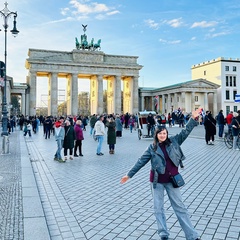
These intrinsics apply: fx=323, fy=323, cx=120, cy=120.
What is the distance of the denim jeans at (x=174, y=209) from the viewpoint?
4.48 m

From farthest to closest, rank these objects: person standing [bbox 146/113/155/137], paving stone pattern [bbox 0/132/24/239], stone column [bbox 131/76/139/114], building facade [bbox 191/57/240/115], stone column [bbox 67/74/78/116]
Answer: building facade [bbox 191/57/240/115], stone column [bbox 131/76/139/114], stone column [bbox 67/74/78/116], person standing [bbox 146/113/155/137], paving stone pattern [bbox 0/132/24/239]

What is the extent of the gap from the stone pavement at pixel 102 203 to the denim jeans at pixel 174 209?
0.38 m

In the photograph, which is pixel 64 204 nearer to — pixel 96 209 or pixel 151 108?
pixel 96 209

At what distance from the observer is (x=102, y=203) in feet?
22.6

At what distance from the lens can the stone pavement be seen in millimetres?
5141

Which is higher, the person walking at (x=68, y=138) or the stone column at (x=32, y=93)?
the stone column at (x=32, y=93)

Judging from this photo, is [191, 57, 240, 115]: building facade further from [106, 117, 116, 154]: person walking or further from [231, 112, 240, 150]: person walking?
[106, 117, 116, 154]: person walking

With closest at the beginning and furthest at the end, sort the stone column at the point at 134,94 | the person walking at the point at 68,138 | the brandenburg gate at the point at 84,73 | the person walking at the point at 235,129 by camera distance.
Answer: the person walking at the point at 68,138 < the person walking at the point at 235,129 < the brandenburg gate at the point at 84,73 < the stone column at the point at 134,94

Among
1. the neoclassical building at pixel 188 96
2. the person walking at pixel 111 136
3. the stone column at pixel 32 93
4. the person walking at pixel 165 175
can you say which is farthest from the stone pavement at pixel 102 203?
the stone column at pixel 32 93

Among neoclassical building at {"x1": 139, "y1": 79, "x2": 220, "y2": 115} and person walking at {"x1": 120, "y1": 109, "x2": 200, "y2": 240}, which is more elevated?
neoclassical building at {"x1": 139, "y1": 79, "x2": 220, "y2": 115}

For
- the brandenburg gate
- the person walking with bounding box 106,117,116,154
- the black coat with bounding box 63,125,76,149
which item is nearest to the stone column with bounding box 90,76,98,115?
the brandenburg gate

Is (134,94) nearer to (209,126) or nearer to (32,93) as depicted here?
(32,93)

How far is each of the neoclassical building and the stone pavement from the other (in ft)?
200

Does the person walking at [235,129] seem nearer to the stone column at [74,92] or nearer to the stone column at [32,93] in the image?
the stone column at [74,92]
